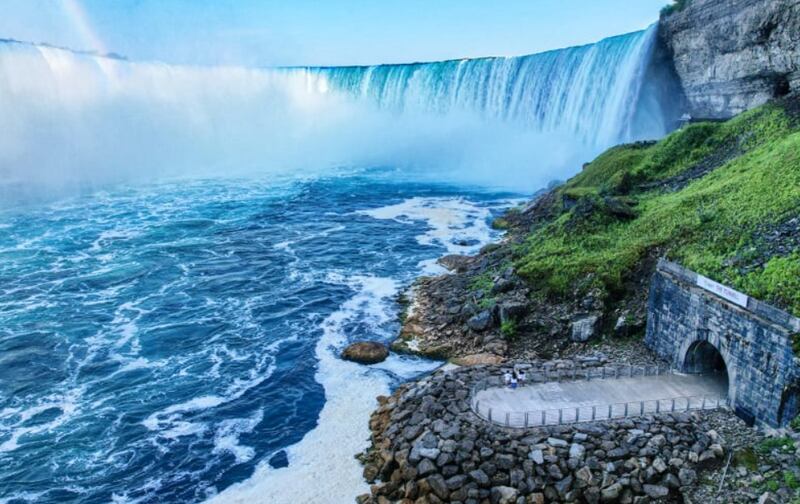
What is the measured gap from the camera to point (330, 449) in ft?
75.6

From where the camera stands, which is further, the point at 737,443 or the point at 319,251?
the point at 319,251

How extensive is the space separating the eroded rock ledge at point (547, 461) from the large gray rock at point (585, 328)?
22.9ft

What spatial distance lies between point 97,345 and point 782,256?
103 feet

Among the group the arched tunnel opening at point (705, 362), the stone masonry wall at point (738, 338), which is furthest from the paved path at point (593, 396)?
the stone masonry wall at point (738, 338)

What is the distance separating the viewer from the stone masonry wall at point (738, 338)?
18.8 metres

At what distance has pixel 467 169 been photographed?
82938mm

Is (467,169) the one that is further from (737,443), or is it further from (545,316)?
(737,443)

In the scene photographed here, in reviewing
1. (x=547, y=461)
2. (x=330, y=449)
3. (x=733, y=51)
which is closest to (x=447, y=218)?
(x=733, y=51)

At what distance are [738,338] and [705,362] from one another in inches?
120

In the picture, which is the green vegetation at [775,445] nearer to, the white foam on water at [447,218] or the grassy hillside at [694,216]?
the grassy hillside at [694,216]

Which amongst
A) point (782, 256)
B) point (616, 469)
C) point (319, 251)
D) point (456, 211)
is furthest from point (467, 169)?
point (616, 469)

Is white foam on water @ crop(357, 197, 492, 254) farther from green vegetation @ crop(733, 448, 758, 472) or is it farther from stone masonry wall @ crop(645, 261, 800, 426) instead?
green vegetation @ crop(733, 448, 758, 472)

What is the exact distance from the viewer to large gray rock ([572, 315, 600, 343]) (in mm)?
27219

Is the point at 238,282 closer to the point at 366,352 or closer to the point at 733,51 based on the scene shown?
the point at 366,352
